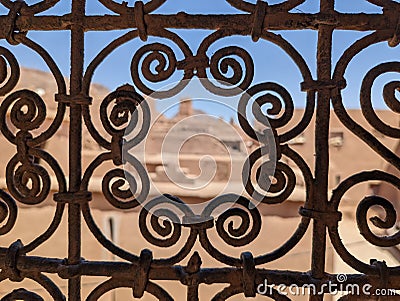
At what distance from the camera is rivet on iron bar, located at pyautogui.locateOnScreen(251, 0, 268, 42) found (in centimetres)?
57

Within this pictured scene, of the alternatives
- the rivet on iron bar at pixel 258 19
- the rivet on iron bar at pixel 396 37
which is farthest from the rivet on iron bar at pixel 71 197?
the rivet on iron bar at pixel 396 37

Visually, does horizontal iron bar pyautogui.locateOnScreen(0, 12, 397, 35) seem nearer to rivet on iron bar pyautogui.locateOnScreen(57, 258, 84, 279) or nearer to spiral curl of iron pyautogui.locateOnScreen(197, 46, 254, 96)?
spiral curl of iron pyautogui.locateOnScreen(197, 46, 254, 96)

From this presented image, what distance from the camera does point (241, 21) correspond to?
0.59 metres

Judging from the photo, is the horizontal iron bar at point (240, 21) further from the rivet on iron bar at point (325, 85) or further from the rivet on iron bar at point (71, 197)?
the rivet on iron bar at point (71, 197)

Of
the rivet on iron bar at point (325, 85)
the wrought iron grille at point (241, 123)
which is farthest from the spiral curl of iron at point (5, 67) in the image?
the rivet on iron bar at point (325, 85)

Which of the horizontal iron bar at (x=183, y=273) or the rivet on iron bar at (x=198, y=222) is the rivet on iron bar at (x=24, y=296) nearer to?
the horizontal iron bar at (x=183, y=273)

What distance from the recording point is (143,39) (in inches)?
23.5

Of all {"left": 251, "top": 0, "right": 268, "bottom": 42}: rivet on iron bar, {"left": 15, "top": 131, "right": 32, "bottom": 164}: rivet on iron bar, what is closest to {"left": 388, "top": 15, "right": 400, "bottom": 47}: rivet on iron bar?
{"left": 251, "top": 0, "right": 268, "bottom": 42}: rivet on iron bar

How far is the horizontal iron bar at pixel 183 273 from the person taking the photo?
1.90 ft

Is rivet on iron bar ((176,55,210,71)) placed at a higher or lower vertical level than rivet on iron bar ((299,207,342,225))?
higher

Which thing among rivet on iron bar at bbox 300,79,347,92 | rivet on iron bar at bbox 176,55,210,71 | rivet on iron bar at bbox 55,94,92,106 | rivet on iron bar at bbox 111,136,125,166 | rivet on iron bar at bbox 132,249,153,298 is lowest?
rivet on iron bar at bbox 132,249,153,298

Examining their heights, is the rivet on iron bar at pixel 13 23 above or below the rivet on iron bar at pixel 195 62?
above

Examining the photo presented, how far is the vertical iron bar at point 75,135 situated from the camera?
2.00 ft

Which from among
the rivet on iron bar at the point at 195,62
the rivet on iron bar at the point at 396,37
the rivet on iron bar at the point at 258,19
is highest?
the rivet on iron bar at the point at 258,19
